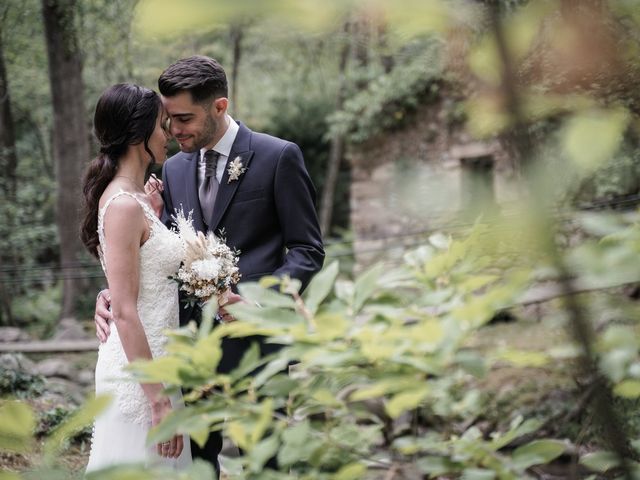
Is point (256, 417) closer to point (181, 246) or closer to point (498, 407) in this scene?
point (181, 246)

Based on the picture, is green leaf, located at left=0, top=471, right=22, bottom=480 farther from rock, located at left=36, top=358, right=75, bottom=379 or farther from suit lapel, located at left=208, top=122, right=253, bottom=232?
rock, located at left=36, top=358, right=75, bottom=379

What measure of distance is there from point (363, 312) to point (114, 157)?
176 cm

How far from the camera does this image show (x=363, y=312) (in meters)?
1.10

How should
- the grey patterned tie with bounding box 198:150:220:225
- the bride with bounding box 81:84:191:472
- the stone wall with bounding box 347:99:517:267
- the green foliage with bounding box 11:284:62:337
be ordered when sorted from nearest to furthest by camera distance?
the bride with bounding box 81:84:191:472 → the grey patterned tie with bounding box 198:150:220:225 → the stone wall with bounding box 347:99:517:267 → the green foliage with bounding box 11:284:62:337

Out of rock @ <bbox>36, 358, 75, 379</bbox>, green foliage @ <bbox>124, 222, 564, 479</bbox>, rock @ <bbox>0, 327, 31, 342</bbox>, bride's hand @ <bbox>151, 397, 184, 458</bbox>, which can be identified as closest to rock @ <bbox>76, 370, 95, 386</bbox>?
rock @ <bbox>36, 358, 75, 379</bbox>

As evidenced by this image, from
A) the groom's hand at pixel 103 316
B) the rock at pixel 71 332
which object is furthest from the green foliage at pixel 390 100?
the groom's hand at pixel 103 316

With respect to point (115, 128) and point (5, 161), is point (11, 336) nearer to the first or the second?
point (5, 161)

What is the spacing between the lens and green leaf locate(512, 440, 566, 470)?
103 centimetres

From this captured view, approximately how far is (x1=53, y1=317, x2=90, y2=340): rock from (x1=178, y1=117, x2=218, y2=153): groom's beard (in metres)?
7.37

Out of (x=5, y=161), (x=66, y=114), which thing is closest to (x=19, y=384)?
(x=66, y=114)

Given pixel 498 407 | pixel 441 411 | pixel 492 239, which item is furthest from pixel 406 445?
pixel 498 407

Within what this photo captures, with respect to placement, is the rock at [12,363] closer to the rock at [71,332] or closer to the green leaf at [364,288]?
the rock at [71,332]

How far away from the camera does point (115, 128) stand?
2.56 metres

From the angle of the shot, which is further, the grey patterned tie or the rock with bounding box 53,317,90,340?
the rock with bounding box 53,317,90,340
